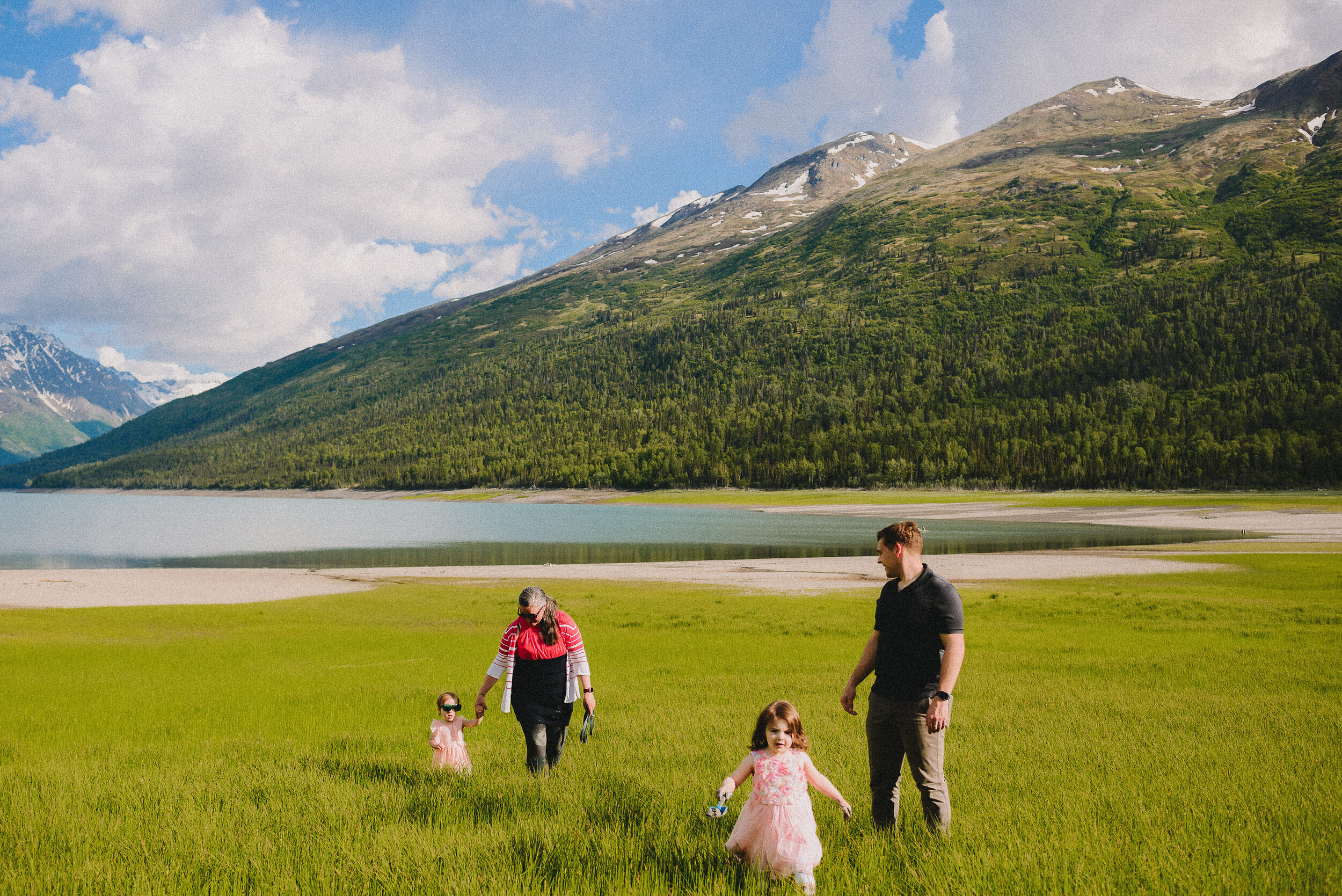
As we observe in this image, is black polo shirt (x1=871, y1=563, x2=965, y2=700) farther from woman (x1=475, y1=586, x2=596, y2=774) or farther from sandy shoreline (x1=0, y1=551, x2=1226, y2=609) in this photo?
sandy shoreline (x1=0, y1=551, x2=1226, y2=609)

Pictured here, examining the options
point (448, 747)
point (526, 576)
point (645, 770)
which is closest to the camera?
point (645, 770)

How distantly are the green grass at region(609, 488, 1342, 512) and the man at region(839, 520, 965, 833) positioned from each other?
11325 centimetres

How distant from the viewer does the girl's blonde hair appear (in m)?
5.83

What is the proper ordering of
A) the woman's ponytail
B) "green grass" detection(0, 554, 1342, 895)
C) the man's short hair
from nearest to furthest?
1. "green grass" detection(0, 554, 1342, 895)
2. the man's short hair
3. the woman's ponytail

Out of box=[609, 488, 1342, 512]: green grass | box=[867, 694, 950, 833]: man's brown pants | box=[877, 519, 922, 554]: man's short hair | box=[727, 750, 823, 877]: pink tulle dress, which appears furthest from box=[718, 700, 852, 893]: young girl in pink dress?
box=[609, 488, 1342, 512]: green grass

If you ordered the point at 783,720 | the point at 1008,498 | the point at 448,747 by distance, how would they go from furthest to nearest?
the point at 1008,498 → the point at 448,747 → the point at 783,720

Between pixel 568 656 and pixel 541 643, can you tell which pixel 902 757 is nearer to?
pixel 568 656

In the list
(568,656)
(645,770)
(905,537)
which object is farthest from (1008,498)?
(905,537)

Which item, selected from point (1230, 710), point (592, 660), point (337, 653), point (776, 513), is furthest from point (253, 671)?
point (776, 513)

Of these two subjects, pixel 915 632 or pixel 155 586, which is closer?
pixel 915 632

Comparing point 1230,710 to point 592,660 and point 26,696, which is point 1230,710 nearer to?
point 592,660

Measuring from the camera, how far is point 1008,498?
132625mm

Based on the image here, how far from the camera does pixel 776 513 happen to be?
4739 inches

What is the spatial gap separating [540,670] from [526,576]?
38.6 m
